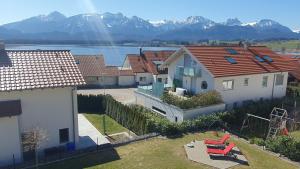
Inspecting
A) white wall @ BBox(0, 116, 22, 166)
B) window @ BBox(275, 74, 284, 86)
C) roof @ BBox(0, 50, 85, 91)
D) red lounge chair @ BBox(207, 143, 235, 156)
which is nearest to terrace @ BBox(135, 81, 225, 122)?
red lounge chair @ BBox(207, 143, 235, 156)

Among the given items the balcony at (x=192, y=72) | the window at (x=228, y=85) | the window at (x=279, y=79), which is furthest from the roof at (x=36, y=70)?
the window at (x=279, y=79)

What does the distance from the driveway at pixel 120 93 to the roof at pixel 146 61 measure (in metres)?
5.74

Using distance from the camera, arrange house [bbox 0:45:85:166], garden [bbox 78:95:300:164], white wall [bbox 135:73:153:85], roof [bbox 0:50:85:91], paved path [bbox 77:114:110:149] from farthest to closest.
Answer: white wall [bbox 135:73:153:85] → paved path [bbox 77:114:110:149] → garden [bbox 78:95:300:164] → roof [bbox 0:50:85:91] → house [bbox 0:45:85:166]

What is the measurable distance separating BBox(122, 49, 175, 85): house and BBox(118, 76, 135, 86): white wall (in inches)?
32.6

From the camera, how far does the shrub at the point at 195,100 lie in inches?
1062

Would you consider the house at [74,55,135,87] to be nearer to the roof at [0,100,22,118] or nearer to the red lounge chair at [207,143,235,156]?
the roof at [0,100,22,118]

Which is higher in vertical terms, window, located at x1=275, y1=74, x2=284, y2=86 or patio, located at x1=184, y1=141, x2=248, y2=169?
window, located at x1=275, y1=74, x2=284, y2=86

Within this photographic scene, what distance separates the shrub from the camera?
2697cm

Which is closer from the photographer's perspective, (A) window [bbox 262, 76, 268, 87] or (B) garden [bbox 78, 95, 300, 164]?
(B) garden [bbox 78, 95, 300, 164]

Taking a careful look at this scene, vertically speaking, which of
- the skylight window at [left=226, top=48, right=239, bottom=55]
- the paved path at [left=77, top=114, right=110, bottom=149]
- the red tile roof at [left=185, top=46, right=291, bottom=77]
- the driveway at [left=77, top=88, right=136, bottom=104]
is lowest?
the driveway at [left=77, top=88, right=136, bottom=104]

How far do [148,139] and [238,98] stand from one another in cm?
1442

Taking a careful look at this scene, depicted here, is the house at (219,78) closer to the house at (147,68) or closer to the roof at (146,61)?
the house at (147,68)

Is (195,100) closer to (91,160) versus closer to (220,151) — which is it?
(220,151)

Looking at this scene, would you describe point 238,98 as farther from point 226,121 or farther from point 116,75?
point 116,75
